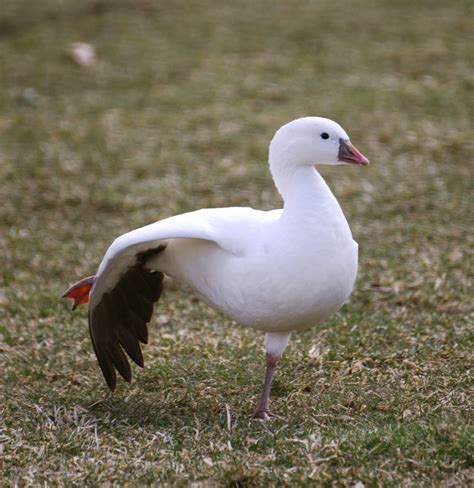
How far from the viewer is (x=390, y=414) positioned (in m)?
3.84

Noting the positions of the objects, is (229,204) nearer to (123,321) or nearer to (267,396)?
(123,321)

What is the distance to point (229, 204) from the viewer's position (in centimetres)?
646

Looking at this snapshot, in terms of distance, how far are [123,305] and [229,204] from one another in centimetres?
228

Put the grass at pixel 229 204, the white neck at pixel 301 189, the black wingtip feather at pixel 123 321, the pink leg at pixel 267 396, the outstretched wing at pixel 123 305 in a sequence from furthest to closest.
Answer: the black wingtip feather at pixel 123 321, the outstretched wing at pixel 123 305, the pink leg at pixel 267 396, the white neck at pixel 301 189, the grass at pixel 229 204

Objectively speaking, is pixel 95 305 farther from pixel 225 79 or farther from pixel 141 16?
pixel 141 16

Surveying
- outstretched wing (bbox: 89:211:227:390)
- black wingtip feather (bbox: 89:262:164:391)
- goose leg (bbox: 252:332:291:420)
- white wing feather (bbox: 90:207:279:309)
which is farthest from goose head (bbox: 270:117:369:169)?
black wingtip feather (bbox: 89:262:164:391)

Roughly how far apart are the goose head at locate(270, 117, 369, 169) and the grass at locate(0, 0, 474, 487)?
978 millimetres

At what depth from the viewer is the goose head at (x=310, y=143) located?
381cm

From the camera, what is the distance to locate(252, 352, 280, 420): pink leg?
3926mm

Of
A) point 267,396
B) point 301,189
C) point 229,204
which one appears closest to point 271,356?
point 267,396

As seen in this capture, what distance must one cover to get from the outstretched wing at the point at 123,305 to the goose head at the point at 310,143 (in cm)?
42

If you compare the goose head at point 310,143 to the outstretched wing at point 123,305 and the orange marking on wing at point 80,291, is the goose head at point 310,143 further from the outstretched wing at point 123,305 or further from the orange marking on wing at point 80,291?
the orange marking on wing at point 80,291

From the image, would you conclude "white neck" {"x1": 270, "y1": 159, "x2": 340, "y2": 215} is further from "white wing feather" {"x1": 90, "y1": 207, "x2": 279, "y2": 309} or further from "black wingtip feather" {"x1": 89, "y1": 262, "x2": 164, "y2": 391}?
"black wingtip feather" {"x1": 89, "y1": 262, "x2": 164, "y2": 391}

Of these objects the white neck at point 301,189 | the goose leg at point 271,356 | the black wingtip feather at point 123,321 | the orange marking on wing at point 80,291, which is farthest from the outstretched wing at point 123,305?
the goose leg at point 271,356
